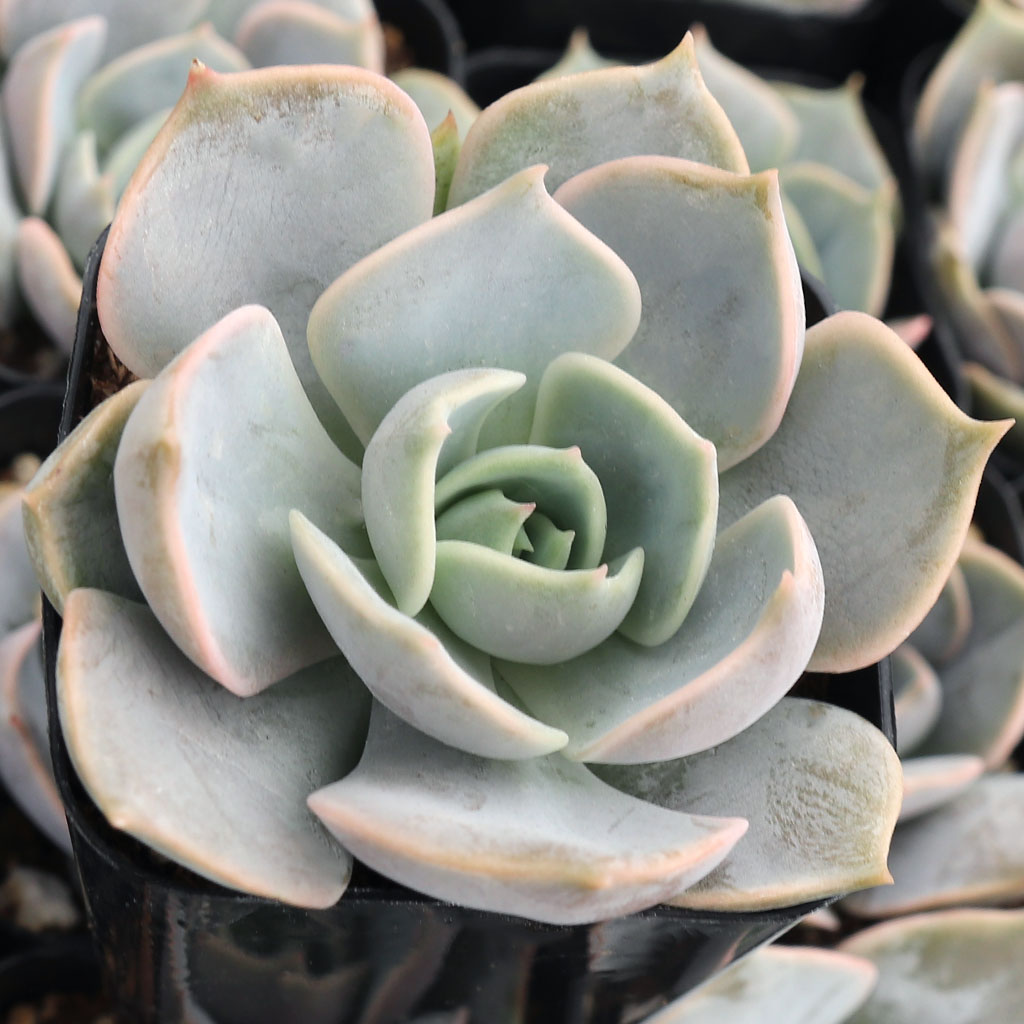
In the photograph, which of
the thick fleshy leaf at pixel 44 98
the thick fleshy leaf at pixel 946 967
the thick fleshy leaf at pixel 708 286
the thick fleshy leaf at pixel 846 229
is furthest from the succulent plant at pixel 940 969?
the thick fleshy leaf at pixel 44 98

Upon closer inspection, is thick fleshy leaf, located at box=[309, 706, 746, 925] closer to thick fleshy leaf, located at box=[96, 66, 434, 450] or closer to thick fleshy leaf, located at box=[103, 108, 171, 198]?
thick fleshy leaf, located at box=[96, 66, 434, 450]

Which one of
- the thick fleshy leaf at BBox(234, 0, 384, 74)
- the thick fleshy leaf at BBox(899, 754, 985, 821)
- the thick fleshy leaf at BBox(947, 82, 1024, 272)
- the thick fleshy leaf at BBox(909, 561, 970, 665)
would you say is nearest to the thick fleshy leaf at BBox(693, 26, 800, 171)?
the thick fleshy leaf at BBox(947, 82, 1024, 272)

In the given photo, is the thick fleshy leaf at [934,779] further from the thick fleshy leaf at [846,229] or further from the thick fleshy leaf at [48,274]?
the thick fleshy leaf at [48,274]

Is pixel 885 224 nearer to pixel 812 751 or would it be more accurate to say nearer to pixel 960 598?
pixel 960 598

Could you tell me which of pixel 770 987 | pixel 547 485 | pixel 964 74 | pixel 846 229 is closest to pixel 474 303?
pixel 547 485

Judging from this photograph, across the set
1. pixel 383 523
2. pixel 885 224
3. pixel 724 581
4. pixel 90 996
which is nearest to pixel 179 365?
pixel 383 523

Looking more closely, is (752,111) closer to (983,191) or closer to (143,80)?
(983,191)
